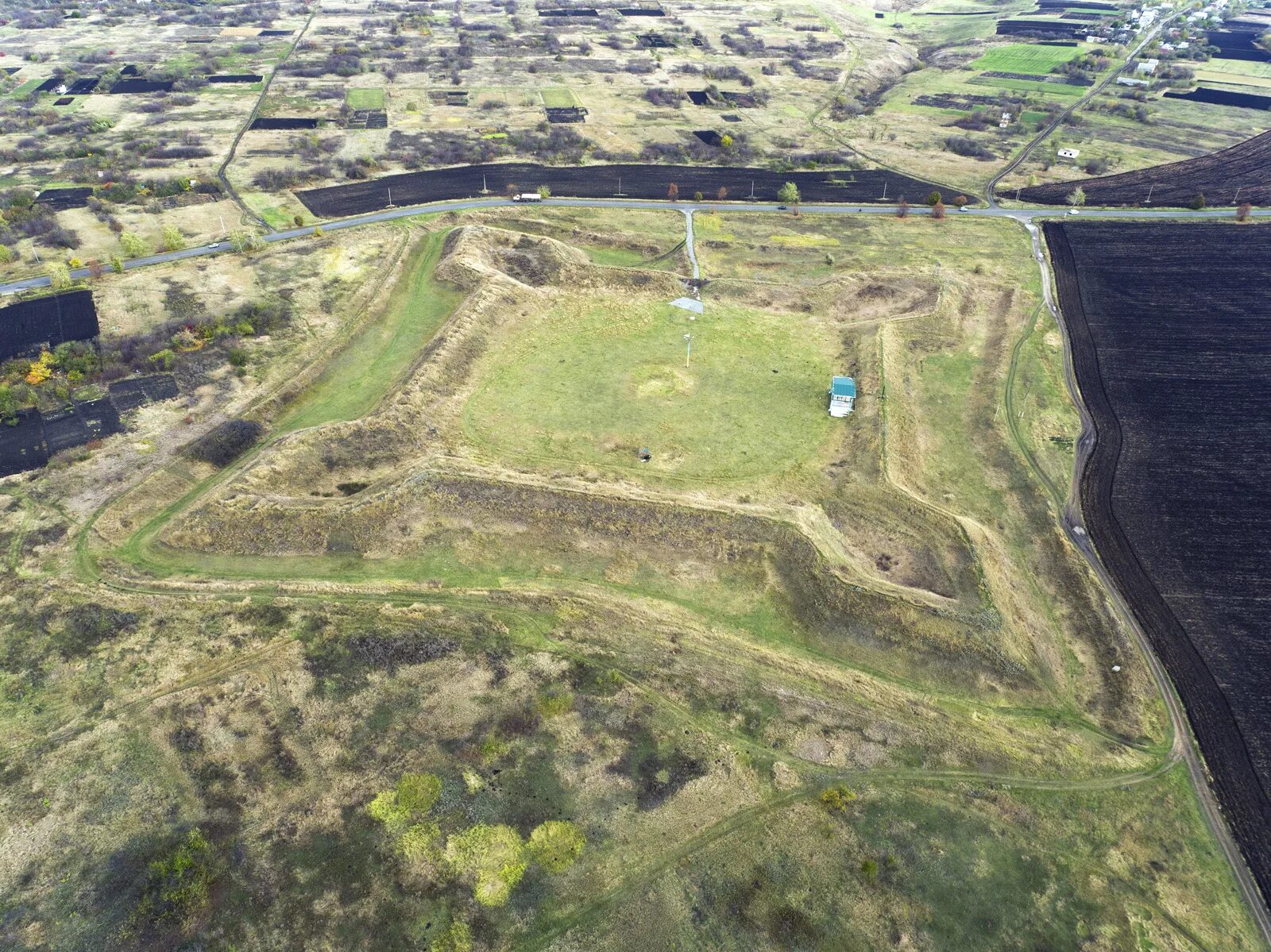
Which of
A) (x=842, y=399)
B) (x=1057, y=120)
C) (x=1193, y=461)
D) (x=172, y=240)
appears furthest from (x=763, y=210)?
(x=1057, y=120)

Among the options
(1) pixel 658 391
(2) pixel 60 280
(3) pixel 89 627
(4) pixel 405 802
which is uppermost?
(2) pixel 60 280

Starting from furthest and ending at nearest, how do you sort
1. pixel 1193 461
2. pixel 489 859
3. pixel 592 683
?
pixel 1193 461 < pixel 592 683 < pixel 489 859

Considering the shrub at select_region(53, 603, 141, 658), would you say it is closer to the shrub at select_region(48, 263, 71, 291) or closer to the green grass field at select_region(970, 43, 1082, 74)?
the shrub at select_region(48, 263, 71, 291)

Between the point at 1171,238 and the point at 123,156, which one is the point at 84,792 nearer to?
the point at 123,156

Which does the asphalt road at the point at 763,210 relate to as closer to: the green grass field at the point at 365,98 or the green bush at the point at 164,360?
the green bush at the point at 164,360

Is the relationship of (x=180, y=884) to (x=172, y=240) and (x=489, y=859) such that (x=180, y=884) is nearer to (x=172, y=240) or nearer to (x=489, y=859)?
(x=489, y=859)

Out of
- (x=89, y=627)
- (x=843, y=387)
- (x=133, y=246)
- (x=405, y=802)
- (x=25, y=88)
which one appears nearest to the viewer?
(x=405, y=802)

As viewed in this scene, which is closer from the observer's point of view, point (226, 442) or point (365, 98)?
point (226, 442)

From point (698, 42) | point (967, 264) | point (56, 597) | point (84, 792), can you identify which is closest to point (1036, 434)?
point (967, 264)
